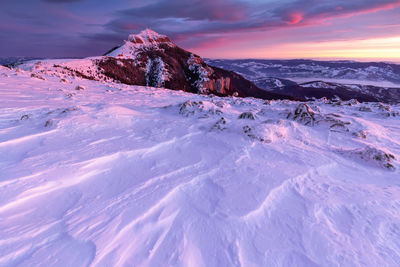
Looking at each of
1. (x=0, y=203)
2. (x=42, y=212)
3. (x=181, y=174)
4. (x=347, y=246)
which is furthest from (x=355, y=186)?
(x=0, y=203)

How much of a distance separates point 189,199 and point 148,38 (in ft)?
331

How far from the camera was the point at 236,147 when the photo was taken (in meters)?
3.93

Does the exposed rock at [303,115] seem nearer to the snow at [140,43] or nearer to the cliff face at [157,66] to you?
the cliff face at [157,66]

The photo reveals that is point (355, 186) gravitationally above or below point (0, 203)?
below

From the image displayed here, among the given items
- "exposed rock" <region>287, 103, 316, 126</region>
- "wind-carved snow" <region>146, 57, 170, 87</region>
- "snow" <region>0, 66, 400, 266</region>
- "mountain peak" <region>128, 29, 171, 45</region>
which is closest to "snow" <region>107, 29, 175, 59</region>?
"mountain peak" <region>128, 29, 171, 45</region>

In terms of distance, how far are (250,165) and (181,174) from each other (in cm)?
113

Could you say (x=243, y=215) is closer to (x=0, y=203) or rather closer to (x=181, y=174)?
(x=181, y=174)

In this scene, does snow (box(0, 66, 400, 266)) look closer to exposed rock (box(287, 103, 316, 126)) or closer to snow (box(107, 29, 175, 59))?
exposed rock (box(287, 103, 316, 126))

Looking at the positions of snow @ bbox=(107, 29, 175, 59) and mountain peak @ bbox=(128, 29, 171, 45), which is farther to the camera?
mountain peak @ bbox=(128, 29, 171, 45)

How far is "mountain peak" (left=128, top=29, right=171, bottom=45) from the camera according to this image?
8376cm

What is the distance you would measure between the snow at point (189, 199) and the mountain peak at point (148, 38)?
299ft

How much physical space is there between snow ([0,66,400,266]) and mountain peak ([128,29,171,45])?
91.1 m

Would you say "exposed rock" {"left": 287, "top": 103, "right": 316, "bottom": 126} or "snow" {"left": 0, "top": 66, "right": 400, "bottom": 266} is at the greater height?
"snow" {"left": 0, "top": 66, "right": 400, "bottom": 266}

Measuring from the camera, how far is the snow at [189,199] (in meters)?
1.70
